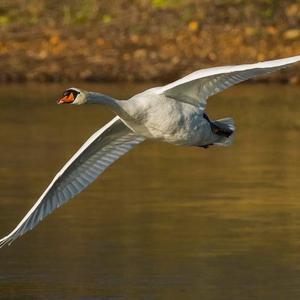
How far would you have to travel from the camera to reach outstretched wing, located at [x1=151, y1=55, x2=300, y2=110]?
474 inches

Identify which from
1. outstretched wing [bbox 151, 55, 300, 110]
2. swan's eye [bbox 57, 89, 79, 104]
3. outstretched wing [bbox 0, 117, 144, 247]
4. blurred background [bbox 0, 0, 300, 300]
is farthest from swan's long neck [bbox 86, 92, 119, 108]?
blurred background [bbox 0, 0, 300, 300]

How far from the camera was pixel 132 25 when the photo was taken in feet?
88.9

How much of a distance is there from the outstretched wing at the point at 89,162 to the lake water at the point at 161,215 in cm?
66

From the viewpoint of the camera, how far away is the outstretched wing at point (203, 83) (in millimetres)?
12031

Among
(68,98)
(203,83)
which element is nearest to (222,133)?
(203,83)

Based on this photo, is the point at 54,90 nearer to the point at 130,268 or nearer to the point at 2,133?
the point at 2,133

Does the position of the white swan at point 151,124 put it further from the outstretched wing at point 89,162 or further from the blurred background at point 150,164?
the blurred background at point 150,164

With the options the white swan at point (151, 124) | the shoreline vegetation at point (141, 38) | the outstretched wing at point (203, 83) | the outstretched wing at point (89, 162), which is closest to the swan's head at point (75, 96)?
the white swan at point (151, 124)

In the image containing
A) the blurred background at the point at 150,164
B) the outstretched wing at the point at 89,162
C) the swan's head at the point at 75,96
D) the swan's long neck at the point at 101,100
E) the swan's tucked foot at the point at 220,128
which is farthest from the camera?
the blurred background at the point at 150,164

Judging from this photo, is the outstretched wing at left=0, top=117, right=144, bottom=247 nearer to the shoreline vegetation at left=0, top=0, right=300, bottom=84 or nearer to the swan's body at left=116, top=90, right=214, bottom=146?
the swan's body at left=116, top=90, right=214, bottom=146

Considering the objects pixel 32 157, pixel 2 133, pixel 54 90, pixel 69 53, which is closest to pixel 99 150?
pixel 32 157

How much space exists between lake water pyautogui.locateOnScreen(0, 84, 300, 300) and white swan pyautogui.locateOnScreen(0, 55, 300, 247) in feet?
2.32

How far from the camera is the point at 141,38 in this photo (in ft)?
87.4

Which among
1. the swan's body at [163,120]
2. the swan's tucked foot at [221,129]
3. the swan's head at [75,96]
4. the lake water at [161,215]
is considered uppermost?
the swan's head at [75,96]
